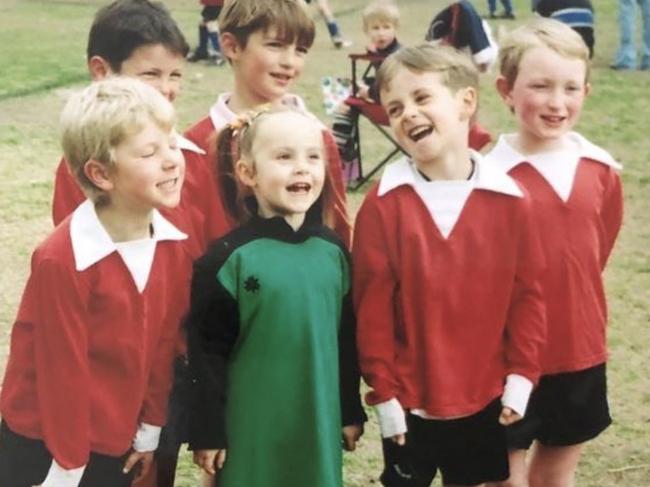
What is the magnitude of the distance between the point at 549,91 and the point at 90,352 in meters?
1.29

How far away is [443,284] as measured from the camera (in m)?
2.77

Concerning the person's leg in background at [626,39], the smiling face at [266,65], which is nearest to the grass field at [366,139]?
the person's leg in background at [626,39]

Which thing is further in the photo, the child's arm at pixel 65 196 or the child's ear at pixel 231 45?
the child's ear at pixel 231 45

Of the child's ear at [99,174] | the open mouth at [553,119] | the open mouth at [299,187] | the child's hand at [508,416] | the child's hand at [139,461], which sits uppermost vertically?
the open mouth at [553,119]

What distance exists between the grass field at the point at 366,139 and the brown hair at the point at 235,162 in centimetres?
125

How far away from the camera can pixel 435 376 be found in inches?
111

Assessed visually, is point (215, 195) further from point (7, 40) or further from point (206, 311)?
point (7, 40)

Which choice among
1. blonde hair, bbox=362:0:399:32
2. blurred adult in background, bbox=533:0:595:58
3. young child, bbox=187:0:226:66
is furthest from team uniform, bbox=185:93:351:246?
young child, bbox=187:0:226:66

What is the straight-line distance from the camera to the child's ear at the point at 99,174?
2.68 metres

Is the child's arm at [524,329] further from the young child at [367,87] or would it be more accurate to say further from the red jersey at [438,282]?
the young child at [367,87]

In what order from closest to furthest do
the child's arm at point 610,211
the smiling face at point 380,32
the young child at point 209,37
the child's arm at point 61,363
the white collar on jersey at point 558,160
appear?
the child's arm at point 61,363 → the white collar on jersey at point 558,160 → the child's arm at point 610,211 → the smiling face at point 380,32 → the young child at point 209,37

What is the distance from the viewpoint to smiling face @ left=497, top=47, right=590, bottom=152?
3016 millimetres

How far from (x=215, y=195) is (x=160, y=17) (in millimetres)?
565

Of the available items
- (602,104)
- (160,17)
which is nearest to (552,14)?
(602,104)
